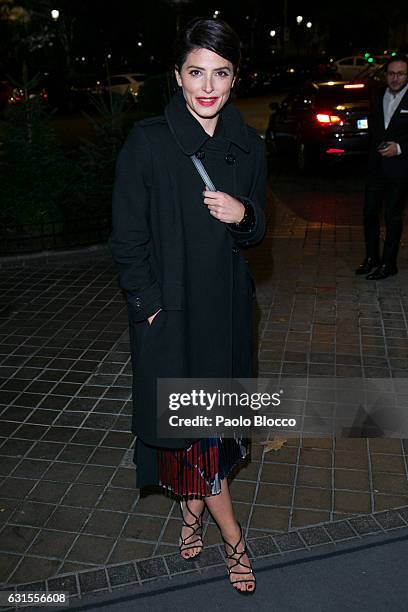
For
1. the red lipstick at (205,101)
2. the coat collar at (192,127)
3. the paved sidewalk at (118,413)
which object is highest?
the red lipstick at (205,101)

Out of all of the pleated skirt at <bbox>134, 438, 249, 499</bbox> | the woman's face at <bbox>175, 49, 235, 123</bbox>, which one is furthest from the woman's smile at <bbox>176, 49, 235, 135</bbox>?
the pleated skirt at <bbox>134, 438, 249, 499</bbox>

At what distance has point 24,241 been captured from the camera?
952 centimetres

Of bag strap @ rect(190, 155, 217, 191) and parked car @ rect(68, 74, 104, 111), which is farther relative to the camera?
parked car @ rect(68, 74, 104, 111)

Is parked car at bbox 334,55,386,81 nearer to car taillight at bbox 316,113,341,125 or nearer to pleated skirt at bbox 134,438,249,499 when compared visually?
car taillight at bbox 316,113,341,125

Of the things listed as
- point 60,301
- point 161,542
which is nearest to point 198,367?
point 161,542

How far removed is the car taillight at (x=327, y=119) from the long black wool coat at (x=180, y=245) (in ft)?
37.6

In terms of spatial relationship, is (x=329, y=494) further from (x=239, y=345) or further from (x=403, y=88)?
(x=403, y=88)

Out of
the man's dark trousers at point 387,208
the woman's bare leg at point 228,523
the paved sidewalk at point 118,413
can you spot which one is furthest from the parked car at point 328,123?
the woman's bare leg at point 228,523

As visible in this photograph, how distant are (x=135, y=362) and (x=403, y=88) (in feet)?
16.7

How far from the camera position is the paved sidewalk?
160 inches

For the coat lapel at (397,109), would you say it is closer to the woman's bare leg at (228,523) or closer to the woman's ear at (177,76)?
the woman's ear at (177,76)

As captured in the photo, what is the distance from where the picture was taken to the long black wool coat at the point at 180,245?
10.0 feet

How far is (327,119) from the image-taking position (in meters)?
14.3

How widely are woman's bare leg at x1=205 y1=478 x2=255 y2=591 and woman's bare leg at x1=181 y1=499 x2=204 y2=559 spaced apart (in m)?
0.18
